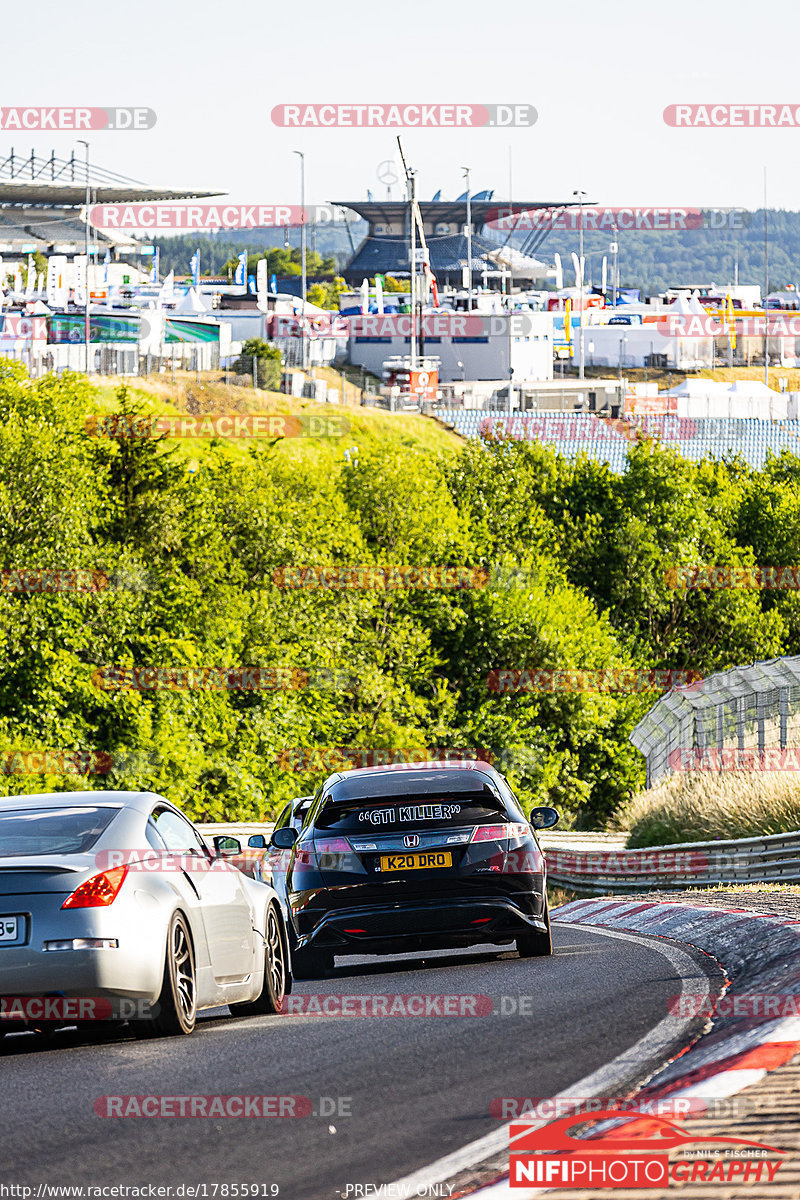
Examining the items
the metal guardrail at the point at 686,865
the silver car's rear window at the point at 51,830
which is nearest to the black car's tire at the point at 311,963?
the silver car's rear window at the point at 51,830

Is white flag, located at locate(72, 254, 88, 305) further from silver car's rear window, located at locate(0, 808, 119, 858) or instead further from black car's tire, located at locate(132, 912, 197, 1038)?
black car's tire, located at locate(132, 912, 197, 1038)

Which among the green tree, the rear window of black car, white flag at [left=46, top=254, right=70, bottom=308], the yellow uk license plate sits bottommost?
the yellow uk license plate

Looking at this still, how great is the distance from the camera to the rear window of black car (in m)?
11.6

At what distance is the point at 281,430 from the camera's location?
86125 millimetres

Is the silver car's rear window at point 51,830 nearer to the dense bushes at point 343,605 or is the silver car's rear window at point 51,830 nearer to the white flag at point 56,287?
the dense bushes at point 343,605

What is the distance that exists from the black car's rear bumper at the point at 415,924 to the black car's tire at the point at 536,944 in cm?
42

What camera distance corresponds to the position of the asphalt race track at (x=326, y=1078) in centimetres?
551

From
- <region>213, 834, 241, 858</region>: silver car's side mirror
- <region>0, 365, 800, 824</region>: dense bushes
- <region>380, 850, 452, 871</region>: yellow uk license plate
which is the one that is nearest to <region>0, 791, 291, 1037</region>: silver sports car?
<region>213, 834, 241, 858</region>: silver car's side mirror

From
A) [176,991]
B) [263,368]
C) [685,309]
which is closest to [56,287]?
[263,368]

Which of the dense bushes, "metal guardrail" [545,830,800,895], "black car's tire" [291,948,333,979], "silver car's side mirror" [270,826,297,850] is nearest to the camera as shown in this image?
"black car's tire" [291,948,333,979]

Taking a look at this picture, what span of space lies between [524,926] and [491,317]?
134 m

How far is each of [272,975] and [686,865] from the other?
11.1 meters

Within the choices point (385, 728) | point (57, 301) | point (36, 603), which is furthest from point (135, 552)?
point (57, 301)

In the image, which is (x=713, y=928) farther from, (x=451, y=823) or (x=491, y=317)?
(x=491, y=317)
